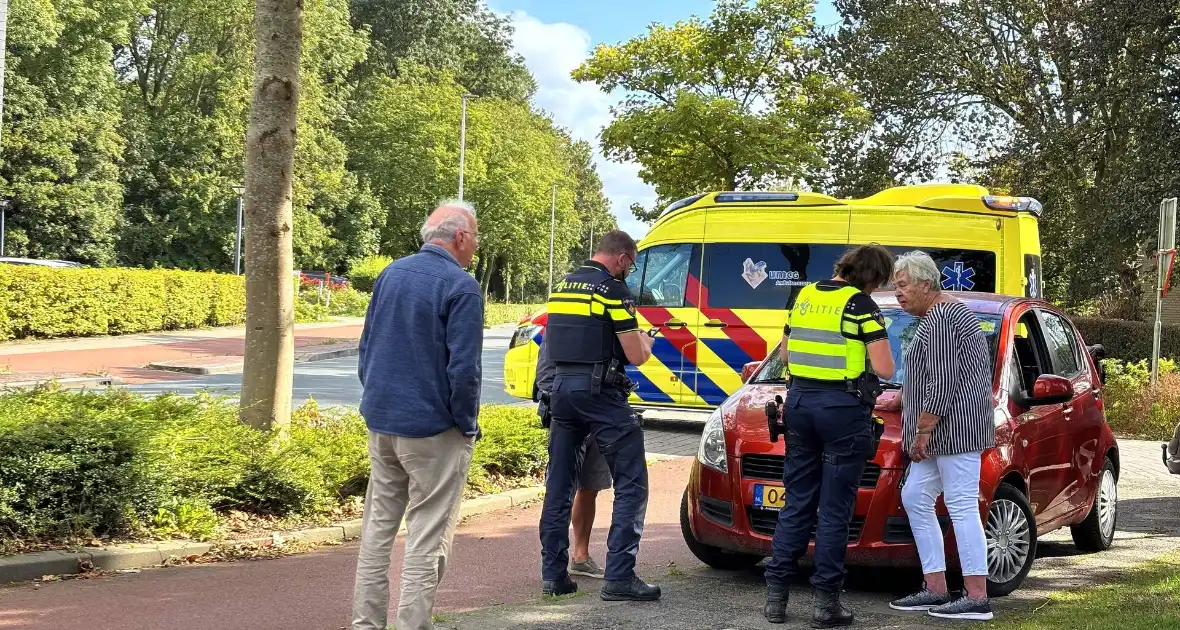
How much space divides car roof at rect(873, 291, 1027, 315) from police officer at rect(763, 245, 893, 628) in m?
1.62

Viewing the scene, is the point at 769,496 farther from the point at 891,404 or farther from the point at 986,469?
the point at 986,469

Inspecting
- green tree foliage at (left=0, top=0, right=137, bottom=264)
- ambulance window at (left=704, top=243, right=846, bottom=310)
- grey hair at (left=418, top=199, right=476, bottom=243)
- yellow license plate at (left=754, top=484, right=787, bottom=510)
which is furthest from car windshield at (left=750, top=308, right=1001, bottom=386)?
green tree foliage at (left=0, top=0, right=137, bottom=264)

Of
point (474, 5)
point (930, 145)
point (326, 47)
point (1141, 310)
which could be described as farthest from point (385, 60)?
point (1141, 310)

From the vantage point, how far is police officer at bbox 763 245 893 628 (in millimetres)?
5277

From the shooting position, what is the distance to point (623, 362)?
19.0 ft

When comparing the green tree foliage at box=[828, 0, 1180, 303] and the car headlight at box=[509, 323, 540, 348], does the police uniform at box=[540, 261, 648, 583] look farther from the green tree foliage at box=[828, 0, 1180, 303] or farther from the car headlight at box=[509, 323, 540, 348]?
the green tree foliage at box=[828, 0, 1180, 303]

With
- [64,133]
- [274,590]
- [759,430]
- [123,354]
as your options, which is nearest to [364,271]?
[64,133]

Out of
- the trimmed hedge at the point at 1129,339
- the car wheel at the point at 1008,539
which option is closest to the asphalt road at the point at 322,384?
the car wheel at the point at 1008,539

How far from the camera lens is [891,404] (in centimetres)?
612

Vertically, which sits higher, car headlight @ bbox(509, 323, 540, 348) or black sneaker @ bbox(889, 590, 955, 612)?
car headlight @ bbox(509, 323, 540, 348)

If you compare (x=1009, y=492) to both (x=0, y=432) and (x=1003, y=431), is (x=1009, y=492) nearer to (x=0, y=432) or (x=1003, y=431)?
(x=1003, y=431)

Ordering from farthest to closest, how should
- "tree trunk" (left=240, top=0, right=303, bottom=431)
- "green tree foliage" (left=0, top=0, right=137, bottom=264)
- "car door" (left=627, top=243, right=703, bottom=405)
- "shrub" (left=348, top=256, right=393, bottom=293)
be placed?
"shrub" (left=348, top=256, right=393, bottom=293) → "green tree foliage" (left=0, top=0, right=137, bottom=264) → "car door" (left=627, top=243, right=703, bottom=405) → "tree trunk" (left=240, top=0, right=303, bottom=431)

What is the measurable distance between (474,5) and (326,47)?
1937cm

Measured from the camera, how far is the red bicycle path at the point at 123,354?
18.4 metres
